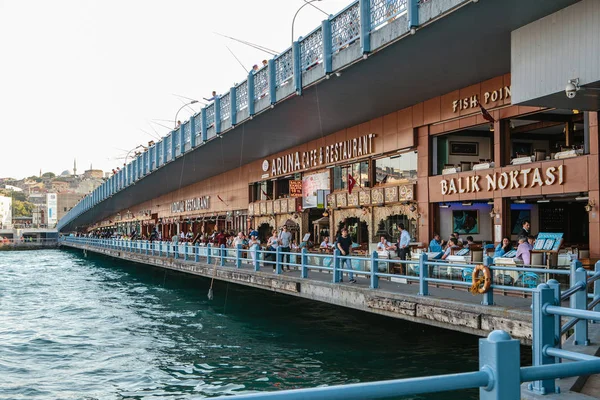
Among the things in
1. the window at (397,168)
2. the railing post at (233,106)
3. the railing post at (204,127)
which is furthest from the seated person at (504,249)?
the railing post at (204,127)

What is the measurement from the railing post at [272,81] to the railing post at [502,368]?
19.7m

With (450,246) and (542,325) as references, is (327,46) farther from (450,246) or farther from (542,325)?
(542,325)

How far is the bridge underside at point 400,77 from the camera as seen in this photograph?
543 inches

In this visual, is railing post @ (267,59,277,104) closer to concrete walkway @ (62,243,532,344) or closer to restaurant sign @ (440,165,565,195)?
concrete walkway @ (62,243,532,344)

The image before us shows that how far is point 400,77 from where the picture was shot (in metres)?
19.2

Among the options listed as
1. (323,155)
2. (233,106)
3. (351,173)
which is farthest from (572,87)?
(323,155)

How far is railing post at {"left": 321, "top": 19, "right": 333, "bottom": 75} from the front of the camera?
18.4 meters

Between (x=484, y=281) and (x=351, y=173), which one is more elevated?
(x=351, y=173)

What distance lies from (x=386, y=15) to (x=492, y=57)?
339cm

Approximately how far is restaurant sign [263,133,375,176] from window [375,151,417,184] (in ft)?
3.04

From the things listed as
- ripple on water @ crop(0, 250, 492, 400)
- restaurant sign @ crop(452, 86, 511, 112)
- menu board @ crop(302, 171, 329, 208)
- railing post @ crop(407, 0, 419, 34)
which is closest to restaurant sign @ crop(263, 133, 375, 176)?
menu board @ crop(302, 171, 329, 208)

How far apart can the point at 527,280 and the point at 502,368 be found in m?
9.69

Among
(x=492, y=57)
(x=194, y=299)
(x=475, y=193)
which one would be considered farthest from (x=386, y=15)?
(x=194, y=299)

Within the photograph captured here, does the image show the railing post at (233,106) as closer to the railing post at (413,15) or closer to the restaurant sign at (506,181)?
the restaurant sign at (506,181)
